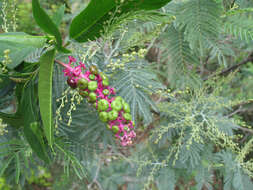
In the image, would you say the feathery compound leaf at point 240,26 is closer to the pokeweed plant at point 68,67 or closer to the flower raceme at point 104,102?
the pokeweed plant at point 68,67

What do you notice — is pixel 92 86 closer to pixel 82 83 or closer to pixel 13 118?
pixel 82 83

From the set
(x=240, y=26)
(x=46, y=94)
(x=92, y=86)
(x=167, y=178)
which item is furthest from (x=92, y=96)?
(x=167, y=178)

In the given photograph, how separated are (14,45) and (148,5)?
19.1 inches

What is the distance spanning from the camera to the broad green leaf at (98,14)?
2.48ft

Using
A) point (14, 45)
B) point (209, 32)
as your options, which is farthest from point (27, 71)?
point (209, 32)

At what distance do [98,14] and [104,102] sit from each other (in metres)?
0.31

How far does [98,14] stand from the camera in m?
0.79

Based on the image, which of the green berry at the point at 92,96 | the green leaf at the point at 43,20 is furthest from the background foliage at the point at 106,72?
the green berry at the point at 92,96

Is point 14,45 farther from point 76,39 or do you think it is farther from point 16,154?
point 16,154

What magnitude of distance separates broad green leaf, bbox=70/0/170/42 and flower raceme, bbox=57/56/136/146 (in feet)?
0.45

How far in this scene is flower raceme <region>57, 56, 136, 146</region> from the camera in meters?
0.79

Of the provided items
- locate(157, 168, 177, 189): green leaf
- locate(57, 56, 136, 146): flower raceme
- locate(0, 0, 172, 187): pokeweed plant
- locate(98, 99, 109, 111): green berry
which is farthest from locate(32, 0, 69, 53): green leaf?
locate(157, 168, 177, 189): green leaf

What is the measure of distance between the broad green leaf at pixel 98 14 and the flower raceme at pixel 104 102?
0.45ft

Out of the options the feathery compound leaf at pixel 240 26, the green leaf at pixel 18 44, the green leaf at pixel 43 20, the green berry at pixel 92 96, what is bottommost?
the green berry at pixel 92 96
